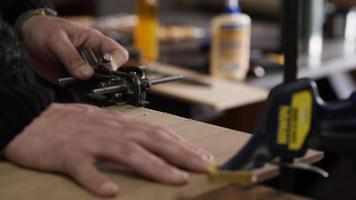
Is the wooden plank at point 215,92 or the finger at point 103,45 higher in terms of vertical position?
the finger at point 103,45

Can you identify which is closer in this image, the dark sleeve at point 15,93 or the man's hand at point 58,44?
the dark sleeve at point 15,93

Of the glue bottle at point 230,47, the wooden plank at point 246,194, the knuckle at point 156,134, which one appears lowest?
the glue bottle at point 230,47

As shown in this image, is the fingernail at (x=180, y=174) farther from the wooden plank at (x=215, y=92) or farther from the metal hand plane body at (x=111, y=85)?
the wooden plank at (x=215, y=92)

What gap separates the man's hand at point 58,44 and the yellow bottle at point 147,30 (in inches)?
36.8

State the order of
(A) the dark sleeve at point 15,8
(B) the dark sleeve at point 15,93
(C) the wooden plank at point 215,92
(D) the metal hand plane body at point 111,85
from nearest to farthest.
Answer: (B) the dark sleeve at point 15,93 < (D) the metal hand plane body at point 111,85 < (A) the dark sleeve at point 15,8 < (C) the wooden plank at point 215,92

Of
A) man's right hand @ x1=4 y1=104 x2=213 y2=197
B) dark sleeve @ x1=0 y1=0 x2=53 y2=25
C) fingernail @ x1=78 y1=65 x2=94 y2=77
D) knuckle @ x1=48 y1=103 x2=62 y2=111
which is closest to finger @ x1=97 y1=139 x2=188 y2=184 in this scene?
man's right hand @ x1=4 y1=104 x2=213 y2=197

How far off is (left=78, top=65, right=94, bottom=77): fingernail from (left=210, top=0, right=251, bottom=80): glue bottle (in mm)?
938

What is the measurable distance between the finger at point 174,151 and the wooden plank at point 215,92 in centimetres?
88

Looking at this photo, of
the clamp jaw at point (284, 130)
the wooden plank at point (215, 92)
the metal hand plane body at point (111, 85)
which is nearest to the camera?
the clamp jaw at point (284, 130)

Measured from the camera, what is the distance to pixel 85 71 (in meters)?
0.97

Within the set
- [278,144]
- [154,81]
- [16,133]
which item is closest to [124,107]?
[154,81]

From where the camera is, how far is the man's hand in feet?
3.33

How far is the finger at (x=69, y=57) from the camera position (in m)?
0.97

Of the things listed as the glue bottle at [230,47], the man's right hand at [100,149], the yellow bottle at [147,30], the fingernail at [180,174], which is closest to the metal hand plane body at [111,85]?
the man's right hand at [100,149]
